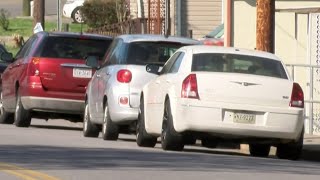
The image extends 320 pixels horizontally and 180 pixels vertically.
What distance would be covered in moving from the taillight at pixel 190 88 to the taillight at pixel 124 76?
2.58 m

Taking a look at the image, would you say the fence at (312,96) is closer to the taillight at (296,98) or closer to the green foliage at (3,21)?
the taillight at (296,98)

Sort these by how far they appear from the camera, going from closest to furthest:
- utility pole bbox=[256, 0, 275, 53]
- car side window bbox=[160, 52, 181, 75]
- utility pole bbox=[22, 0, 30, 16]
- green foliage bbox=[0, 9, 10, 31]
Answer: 1. car side window bbox=[160, 52, 181, 75]
2. utility pole bbox=[256, 0, 275, 53]
3. green foliage bbox=[0, 9, 10, 31]
4. utility pole bbox=[22, 0, 30, 16]

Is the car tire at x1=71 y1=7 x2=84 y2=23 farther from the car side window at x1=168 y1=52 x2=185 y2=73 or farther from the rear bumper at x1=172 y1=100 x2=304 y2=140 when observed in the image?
the rear bumper at x1=172 y1=100 x2=304 y2=140

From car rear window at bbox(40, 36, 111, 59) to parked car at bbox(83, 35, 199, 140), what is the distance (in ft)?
7.40

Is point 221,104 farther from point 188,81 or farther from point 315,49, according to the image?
point 315,49

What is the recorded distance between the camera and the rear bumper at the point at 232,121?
16.4m

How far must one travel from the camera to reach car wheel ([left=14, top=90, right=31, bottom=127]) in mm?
23000

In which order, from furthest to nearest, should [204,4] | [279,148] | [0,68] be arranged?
[204,4], [0,68], [279,148]

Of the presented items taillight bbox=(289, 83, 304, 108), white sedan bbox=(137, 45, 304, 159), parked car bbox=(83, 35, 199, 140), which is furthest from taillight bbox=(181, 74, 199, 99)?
parked car bbox=(83, 35, 199, 140)

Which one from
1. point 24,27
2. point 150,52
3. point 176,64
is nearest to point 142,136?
point 176,64

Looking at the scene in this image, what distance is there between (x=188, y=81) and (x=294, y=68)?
312 inches

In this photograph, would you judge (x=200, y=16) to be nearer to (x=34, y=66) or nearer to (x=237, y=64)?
(x=34, y=66)

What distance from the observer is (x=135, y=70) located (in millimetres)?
19062

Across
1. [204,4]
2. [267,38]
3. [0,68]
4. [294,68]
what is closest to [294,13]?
[294,68]
